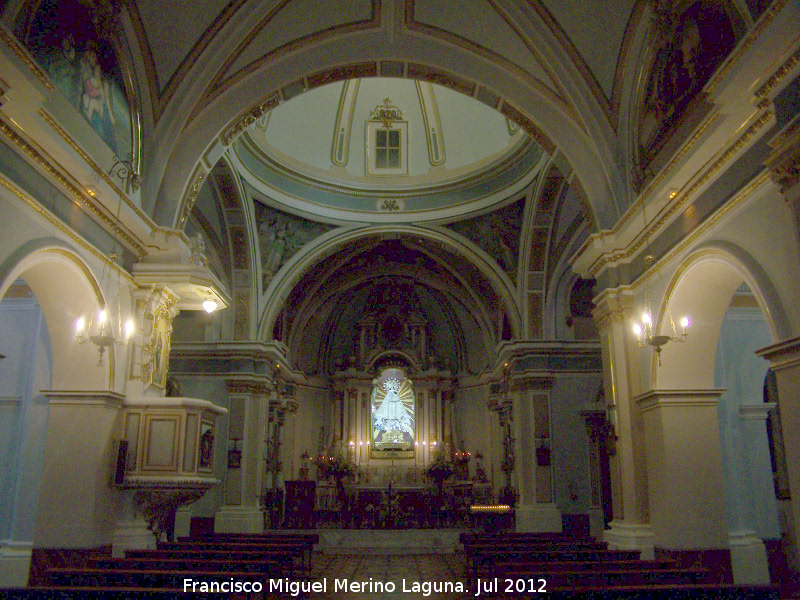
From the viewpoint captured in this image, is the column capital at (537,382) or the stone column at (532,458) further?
the column capital at (537,382)

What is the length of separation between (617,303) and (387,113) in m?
9.67

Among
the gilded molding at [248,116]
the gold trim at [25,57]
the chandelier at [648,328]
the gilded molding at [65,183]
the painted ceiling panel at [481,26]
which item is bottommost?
the chandelier at [648,328]

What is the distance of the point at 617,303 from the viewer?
8.86 m

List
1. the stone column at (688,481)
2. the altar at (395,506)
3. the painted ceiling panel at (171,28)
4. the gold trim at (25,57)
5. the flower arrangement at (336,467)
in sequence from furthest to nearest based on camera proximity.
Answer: the flower arrangement at (336,467), the altar at (395,506), the painted ceiling panel at (171,28), the stone column at (688,481), the gold trim at (25,57)

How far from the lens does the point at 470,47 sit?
9.20 m

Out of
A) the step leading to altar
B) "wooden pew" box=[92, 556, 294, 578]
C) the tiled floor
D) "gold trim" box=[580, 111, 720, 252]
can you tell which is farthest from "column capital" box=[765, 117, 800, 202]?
the step leading to altar

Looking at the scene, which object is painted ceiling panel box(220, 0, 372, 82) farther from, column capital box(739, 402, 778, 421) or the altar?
the altar

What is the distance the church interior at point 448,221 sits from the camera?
6.20 m

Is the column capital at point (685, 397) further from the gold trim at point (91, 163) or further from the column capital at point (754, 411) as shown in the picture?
the gold trim at point (91, 163)

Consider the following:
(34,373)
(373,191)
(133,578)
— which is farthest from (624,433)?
(373,191)

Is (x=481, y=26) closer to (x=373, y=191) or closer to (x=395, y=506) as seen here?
(x=373, y=191)

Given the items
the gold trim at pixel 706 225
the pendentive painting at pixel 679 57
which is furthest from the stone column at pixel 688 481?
the pendentive painting at pixel 679 57

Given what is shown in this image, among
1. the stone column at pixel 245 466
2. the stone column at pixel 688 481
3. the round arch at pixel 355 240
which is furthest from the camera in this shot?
the round arch at pixel 355 240

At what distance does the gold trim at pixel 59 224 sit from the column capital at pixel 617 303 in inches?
245
